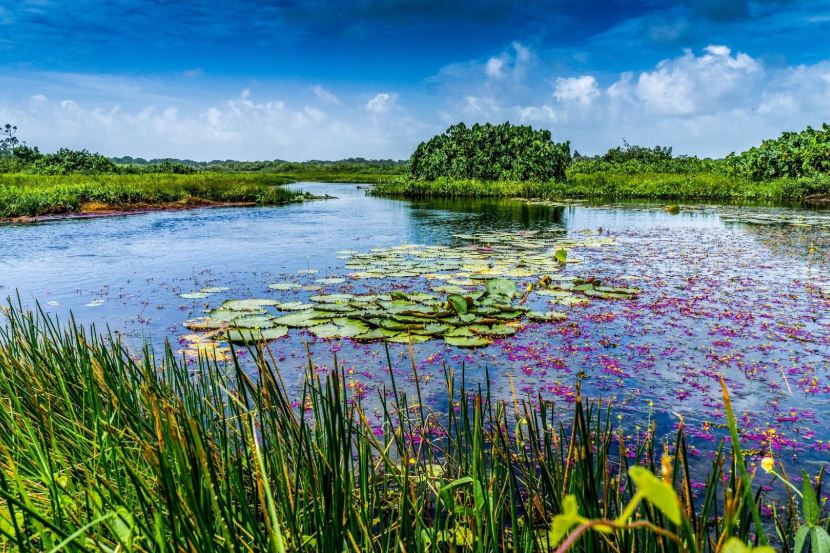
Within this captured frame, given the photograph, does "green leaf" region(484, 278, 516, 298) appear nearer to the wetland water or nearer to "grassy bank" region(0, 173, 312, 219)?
the wetland water

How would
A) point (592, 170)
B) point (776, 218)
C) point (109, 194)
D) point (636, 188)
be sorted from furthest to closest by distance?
1. point (592, 170)
2. point (636, 188)
3. point (109, 194)
4. point (776, 218)

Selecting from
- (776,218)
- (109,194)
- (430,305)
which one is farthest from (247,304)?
(776,218)

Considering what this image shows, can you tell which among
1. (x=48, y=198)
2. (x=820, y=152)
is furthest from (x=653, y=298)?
(x=820, y=152)

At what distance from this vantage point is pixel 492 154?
42.1m

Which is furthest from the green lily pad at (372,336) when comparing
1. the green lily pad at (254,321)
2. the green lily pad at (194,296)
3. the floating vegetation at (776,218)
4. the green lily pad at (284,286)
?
the floating vegetation at (776,218)

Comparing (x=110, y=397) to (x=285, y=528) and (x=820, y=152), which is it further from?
(x=820, y=152)

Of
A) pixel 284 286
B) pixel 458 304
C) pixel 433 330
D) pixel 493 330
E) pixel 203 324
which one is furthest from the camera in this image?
pixel 284 286

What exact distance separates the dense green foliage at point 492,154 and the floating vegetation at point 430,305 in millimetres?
30931

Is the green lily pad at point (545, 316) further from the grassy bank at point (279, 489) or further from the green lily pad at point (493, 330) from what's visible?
the grassy bank at point (279, 489)

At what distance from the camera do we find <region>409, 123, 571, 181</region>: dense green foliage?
39.9 m

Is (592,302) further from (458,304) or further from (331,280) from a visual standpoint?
(331,280)

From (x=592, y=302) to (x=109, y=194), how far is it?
2083 cm

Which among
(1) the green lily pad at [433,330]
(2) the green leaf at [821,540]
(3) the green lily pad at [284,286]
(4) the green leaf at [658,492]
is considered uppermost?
(4) the green leaf at [658,492]

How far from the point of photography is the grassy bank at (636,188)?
94.6 feet
